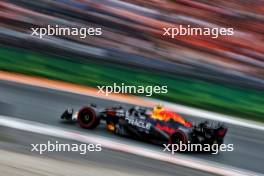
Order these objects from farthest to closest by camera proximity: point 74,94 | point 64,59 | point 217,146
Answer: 1. point 64,59
2. point 74,94
3. point 217,146

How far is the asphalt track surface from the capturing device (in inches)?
263

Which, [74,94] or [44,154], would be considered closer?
[44,154]

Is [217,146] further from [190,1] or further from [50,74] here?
[50,74]

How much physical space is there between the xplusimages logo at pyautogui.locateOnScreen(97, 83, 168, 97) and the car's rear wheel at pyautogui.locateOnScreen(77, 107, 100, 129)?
42 centimetres

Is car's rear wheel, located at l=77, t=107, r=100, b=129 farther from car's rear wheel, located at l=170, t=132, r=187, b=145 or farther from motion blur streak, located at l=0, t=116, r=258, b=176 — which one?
car's rear wheel, located at l=170, t=132, r=187, b=145

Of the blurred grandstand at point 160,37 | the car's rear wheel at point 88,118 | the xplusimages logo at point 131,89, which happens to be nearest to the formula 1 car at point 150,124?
the car's rear wheel at point 88,118

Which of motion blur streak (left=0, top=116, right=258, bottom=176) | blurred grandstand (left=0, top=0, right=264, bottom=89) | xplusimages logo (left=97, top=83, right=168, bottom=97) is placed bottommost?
motion blur streak (left=0, top=116, right=258, bottom=176)

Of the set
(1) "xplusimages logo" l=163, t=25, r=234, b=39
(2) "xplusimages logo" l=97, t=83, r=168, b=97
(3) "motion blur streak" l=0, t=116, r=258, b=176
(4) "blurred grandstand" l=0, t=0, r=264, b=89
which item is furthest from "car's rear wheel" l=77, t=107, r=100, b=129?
(1) "xplusimages logo" l=163, t=25, r=234, b=39

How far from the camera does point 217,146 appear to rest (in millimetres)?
6793

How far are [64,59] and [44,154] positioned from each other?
2.16 meters

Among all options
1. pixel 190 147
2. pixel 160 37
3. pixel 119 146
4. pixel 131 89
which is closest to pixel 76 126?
pixel 119 146

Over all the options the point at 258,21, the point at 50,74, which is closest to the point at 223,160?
the point at 258,21

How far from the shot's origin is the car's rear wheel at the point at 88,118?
7008mm

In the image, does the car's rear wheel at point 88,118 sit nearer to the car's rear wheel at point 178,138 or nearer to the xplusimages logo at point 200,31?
the car's rear wheel at point 178,138
